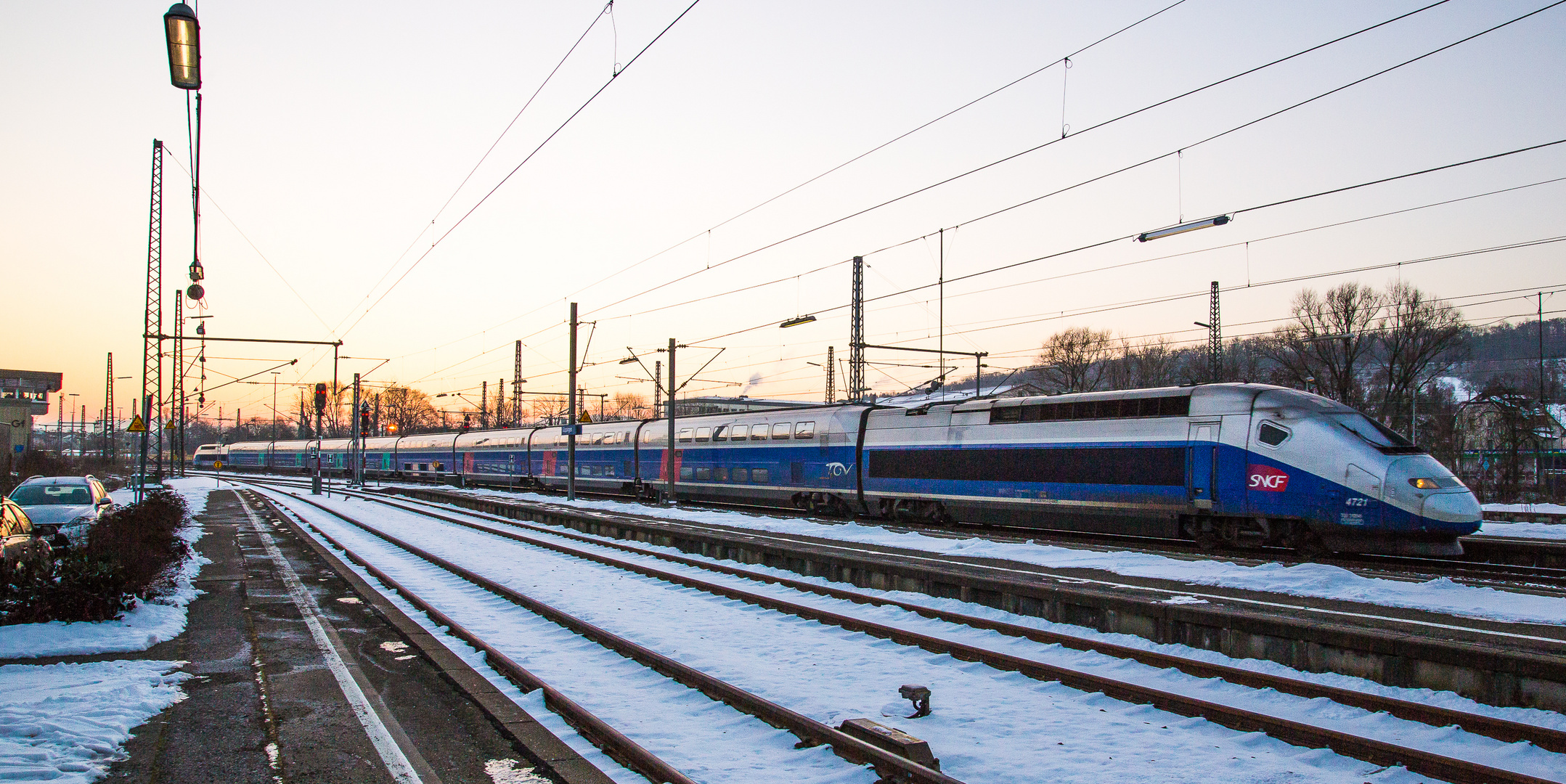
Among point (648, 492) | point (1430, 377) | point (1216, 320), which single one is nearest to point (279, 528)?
point (648, 492)

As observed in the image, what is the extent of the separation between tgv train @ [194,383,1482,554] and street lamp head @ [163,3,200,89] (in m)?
16.4

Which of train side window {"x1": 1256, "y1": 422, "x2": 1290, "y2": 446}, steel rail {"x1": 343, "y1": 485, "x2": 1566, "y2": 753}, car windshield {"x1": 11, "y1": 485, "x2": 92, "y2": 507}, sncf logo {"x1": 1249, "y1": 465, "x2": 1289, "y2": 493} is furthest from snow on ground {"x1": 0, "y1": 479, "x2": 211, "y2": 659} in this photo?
train side window {"x1": 1256, "y1": 422, "x2": 1290, "y2": 446}

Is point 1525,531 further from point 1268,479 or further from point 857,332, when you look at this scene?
point 857,332

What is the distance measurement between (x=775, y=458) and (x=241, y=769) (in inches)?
924

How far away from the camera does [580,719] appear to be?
274 inches

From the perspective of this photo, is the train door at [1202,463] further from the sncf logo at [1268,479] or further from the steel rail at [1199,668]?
the steel rail at [1199,668]

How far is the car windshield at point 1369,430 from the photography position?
15.1 m

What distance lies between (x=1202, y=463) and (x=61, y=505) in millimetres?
21082

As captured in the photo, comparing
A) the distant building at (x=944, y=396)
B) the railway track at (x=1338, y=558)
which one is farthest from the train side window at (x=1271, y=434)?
the distant building at (x=944, y=396)

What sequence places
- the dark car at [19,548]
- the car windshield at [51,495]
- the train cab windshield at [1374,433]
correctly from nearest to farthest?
the dark car at [19,548] < the train cab windshield at [1374,433] < the car windshield at [51,495]

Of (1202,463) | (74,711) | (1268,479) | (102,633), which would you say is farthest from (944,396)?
(74,711)

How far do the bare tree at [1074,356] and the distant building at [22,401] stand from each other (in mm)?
71395

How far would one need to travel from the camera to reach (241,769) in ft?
19.7

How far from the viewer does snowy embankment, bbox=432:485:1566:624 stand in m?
10.4
